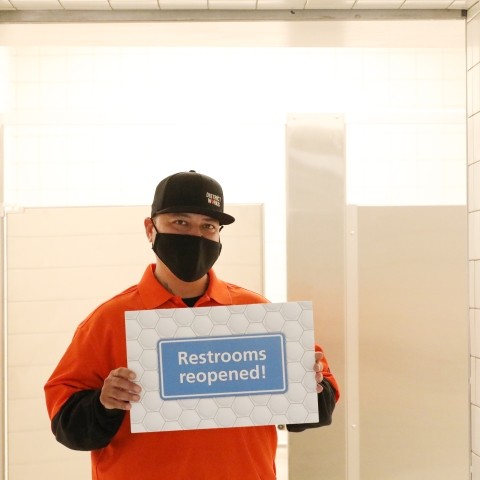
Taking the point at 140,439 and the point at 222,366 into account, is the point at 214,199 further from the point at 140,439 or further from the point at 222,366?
the point at 140,439

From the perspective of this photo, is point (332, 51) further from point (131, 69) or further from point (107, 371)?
point (107, 371)

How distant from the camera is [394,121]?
2.08 meters

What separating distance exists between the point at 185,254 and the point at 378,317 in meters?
0.93

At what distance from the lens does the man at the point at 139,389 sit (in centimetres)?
132

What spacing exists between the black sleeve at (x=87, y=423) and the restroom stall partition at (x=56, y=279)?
797 millimetres

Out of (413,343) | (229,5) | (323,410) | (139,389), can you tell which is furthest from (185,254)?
(413,343)

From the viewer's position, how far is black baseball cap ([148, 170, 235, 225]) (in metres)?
1.42

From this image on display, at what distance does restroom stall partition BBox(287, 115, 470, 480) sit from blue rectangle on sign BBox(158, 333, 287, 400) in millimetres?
709

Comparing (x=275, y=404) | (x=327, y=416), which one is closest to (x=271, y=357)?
(x=275, y=404)

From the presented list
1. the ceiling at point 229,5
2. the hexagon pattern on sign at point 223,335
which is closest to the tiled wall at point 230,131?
the ceiling at point 229,5

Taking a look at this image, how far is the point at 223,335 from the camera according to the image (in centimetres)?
131

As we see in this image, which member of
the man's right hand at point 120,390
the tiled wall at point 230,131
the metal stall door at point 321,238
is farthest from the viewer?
the tiled wall at point 230,131

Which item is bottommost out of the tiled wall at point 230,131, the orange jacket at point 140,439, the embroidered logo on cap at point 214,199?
the orange jacket at point 140,439

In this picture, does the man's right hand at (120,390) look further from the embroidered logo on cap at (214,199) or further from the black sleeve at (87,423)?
the embroidered logo on cap at (214,199)
